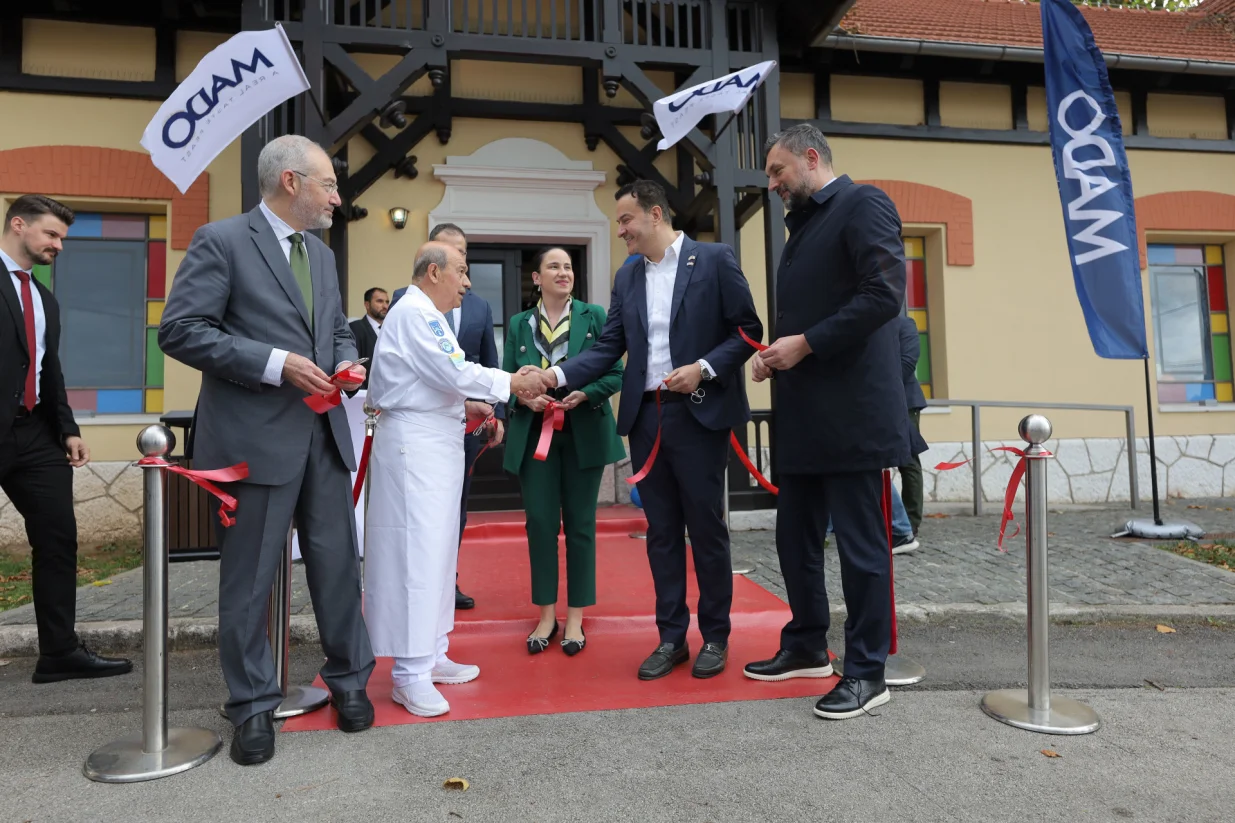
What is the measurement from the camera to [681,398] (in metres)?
3.29

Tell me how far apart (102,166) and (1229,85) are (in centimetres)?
1120

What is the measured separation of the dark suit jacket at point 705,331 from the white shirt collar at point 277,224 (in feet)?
4.13

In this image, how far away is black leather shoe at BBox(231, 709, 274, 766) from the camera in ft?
7.98

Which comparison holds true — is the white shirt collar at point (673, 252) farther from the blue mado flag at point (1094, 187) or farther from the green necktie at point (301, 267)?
the blue mado flag at point (1094, 187)

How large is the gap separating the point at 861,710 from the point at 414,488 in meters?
1.76

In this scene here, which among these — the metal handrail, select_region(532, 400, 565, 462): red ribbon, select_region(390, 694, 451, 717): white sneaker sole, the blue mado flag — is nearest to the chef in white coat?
select_region(390, 694, 451, 717): white sneaker sole

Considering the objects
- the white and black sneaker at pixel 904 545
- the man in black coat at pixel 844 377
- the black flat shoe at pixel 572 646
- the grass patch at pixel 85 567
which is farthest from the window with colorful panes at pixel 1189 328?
the grass patch at pixel 85 567

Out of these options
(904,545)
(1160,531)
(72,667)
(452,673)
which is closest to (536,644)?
(452,673)

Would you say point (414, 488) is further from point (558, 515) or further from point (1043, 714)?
point (1043, 714)

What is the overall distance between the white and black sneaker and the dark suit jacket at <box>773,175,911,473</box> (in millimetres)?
2758

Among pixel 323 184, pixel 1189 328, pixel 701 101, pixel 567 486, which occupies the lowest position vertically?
pixel 567 486

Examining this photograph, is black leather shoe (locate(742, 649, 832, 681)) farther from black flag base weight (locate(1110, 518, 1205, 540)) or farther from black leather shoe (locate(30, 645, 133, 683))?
black flag base weight (locate(1110, 518, 1205, 540))

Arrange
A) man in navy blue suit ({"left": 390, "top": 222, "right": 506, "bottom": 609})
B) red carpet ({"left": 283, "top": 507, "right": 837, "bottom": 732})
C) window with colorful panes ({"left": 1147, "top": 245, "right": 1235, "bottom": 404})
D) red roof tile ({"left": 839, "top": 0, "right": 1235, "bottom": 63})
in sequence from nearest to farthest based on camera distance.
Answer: red carpet ({"left": 283, "top": 507, "right": 837, "bottom": 732}), man in navy blue suit ({"left": 390, "top": 222, "right": 506, "bottom": 609}), red roof tile ({"left": 839, "top": 0, "right": 1235, "bottom": 63}), window with colorful panes ({"left": 1147, "top": 245, "right": 1235, "bottom": 404})

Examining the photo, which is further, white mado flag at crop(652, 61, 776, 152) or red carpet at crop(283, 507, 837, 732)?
white mado flag at crop(652, 61, 776, 152)
